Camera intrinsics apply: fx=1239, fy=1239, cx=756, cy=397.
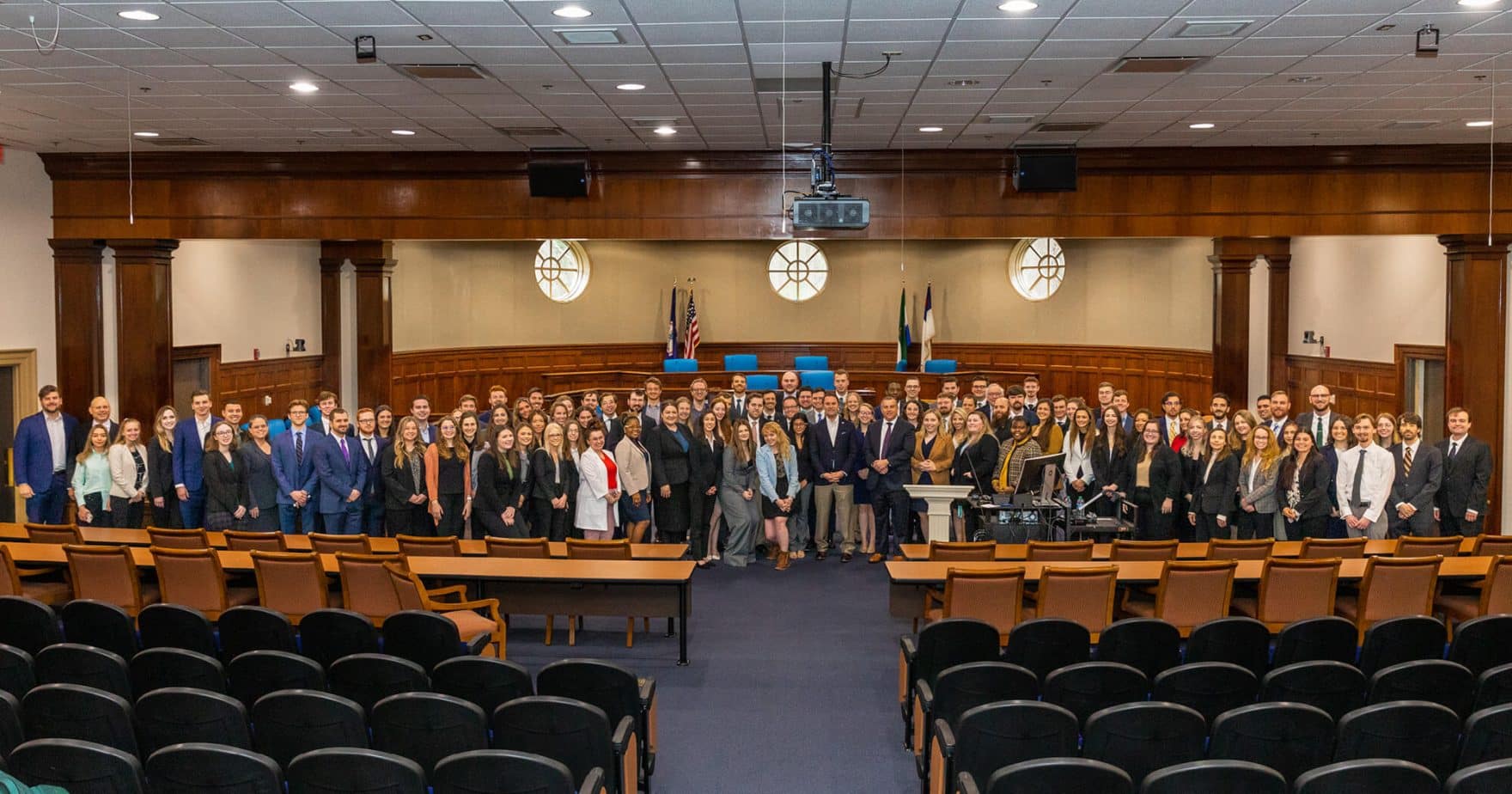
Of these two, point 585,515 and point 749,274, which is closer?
point 585,515

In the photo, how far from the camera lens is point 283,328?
57.6 feet

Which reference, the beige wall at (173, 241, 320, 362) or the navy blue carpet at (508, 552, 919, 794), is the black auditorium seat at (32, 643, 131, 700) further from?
the beige wall at (173, 241, 320, 362)

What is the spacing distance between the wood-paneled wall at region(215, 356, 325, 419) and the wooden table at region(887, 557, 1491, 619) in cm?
1117

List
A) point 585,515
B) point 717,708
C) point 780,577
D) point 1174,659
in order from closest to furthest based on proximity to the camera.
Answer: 1. point 1174,659
2. point 717,708
3. point 585,515
4. point 780,577

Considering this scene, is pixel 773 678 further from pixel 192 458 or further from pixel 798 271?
pixel 798 271

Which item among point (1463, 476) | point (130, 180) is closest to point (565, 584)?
point (1463, 476)

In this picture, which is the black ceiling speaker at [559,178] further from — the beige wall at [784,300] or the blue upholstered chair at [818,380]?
the beige wall at [784,300]

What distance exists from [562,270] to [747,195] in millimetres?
9880

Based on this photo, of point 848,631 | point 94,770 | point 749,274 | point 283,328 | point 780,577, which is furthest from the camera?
point 749,274

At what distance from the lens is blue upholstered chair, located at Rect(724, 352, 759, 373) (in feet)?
68.7

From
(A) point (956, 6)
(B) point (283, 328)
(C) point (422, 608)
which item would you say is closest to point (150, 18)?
(C) point (422, 608)

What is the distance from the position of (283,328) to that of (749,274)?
849 centimetres

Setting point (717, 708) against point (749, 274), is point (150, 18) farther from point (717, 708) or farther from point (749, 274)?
point (749, 274)

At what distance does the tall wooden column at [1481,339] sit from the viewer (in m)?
12.6
